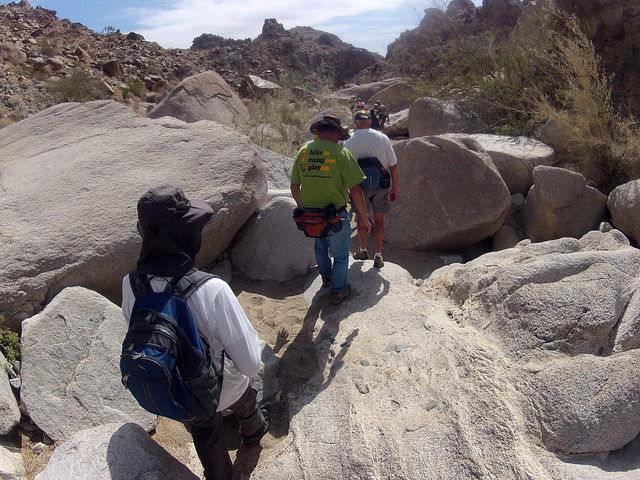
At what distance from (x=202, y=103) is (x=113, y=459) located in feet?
27.1

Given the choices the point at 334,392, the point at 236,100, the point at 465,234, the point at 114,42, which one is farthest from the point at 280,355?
the point at 114,42

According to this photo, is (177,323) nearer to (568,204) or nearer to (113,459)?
(113,459)

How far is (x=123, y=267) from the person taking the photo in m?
3.96

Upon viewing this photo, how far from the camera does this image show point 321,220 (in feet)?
11.8

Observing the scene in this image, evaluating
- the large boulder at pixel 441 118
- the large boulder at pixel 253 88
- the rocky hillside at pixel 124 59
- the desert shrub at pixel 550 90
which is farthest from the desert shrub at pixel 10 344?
the large boulder at pixel 253 88

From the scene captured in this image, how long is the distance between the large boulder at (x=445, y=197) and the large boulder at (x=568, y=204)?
535mm

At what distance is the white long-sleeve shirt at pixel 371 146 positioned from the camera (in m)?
4.16

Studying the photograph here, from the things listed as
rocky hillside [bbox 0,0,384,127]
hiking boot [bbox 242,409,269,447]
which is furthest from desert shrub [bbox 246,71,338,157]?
hiking boot [bbox 242,409,269,447]

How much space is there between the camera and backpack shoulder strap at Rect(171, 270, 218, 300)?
1.95 m

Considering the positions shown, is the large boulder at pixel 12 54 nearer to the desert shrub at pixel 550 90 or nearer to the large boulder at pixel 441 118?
the desert shrub at pixel 550 90

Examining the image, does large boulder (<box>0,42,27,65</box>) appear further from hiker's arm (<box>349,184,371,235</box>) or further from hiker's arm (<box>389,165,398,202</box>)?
hiker's arm (<box>349,184,371,235</box>)

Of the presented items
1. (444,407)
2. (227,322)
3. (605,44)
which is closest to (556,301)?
(444,407)

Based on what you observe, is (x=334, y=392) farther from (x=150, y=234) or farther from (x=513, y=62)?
(x=513, y=62)

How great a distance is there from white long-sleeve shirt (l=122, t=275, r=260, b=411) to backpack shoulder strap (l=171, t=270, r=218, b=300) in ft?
0.05
